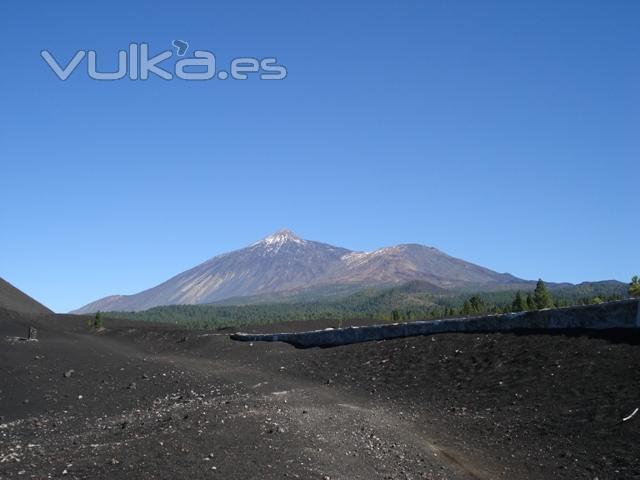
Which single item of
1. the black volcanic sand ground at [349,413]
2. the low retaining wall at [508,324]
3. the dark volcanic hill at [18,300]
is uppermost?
the dark volcanic hill at [18,300]

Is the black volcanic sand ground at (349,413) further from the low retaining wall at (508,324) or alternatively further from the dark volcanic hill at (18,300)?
the dark volcanic hill at (18,300)

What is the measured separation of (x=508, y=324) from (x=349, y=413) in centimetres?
771

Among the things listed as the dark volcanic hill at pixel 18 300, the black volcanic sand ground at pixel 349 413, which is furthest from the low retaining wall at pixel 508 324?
the dark volcanic hill at pixel 18 300

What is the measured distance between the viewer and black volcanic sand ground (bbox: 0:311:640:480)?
10352 mm

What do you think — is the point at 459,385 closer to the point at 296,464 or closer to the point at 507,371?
the point at 507,371

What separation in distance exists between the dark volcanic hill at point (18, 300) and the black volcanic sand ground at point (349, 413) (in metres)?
35.3

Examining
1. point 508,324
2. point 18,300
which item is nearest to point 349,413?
point 508,324

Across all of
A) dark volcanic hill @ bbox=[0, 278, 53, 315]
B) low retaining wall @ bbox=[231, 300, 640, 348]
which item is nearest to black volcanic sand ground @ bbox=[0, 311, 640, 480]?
low retaining wall @ bbox=[231, 300, 640, 348]

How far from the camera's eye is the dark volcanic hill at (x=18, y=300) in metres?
56.0

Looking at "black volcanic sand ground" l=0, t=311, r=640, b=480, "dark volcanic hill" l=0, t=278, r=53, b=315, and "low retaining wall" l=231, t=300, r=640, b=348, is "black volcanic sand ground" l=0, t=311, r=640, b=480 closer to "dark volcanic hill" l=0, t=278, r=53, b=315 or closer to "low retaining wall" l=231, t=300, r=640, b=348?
"low retaining wall" l=231, t=300, r=640, b=348

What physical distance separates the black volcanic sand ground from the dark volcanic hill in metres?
35.3

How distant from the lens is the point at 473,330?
70.2 feet

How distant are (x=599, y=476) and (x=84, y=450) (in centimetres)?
847

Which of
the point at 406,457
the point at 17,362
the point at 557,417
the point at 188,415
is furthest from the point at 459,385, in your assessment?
the point at 17,362
